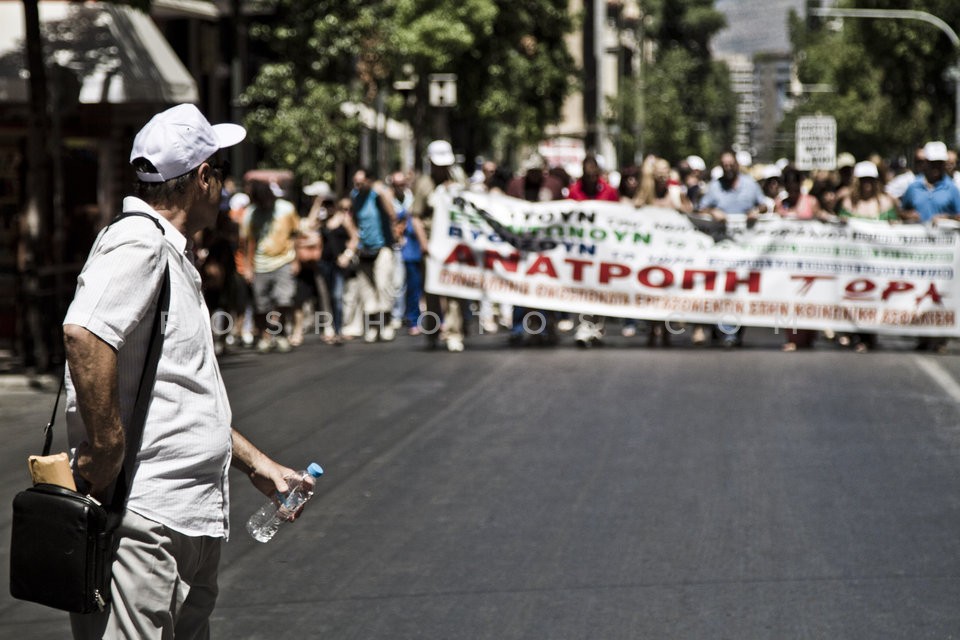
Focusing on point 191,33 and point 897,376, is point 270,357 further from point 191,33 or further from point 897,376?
point 191,33

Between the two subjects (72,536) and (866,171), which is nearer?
(72,536)

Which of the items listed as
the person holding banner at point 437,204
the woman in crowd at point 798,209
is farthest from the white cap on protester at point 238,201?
the woman in crowd at point 798,209

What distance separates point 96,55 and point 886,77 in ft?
110

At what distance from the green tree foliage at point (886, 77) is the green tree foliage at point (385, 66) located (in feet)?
29.7

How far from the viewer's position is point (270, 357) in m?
16.8

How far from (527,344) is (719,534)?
31.1 feet

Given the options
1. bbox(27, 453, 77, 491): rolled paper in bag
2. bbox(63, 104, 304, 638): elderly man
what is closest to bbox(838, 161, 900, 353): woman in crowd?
bbox(63, 104, 304, 638): elderly man

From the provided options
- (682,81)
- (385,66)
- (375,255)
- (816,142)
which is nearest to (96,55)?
(375,255)

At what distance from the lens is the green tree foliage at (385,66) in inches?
1059

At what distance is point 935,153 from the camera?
16.5 metres

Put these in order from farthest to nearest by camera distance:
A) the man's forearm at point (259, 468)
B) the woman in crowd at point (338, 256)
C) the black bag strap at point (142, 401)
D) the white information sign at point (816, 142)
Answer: the white information sign at point (816, 142)
the woman in crowd at point (338, 256)
the man's forearm at point (259, 468)
the black bag strap at point (142, 401)

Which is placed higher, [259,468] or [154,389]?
[154,389]

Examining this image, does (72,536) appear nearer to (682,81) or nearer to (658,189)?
(658,189)

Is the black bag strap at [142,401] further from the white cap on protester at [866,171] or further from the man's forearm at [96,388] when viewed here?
the white cap on protester at [866,171]
